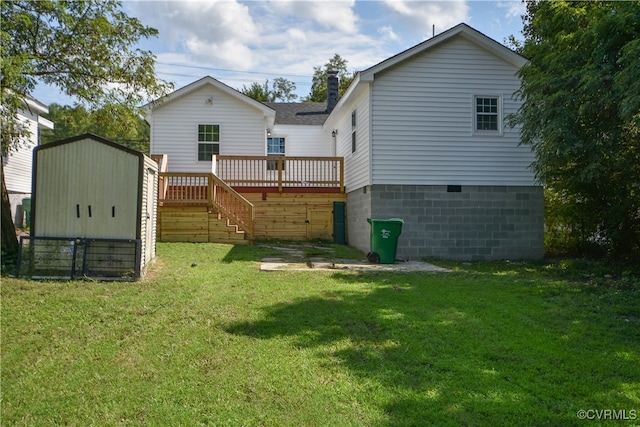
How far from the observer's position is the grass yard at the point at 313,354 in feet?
9.91

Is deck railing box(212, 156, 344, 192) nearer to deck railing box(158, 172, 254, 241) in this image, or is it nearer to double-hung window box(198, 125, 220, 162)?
double-hung window box(198, 125, 220, 162)

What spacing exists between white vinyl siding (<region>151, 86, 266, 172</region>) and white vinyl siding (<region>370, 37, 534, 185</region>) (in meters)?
6.23

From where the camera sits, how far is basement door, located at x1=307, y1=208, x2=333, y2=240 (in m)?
14.3

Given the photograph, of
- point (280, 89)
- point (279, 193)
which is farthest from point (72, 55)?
point (280, 89)

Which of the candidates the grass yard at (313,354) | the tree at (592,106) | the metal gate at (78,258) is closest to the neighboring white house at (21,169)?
the metal gate at (78,258)

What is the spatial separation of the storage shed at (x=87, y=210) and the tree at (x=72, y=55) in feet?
4.60

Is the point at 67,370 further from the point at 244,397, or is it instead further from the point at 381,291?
the point at 381,291

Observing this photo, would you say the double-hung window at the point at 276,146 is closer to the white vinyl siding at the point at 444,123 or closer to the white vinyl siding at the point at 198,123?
the white vinyl siding at the point at 198,123

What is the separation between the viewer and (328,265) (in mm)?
9016

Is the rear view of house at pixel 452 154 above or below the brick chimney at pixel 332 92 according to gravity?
below

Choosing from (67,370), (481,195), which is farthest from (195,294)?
(481,195)

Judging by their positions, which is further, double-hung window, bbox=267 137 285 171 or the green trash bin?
double-hung window, bbox=267 137 285 171

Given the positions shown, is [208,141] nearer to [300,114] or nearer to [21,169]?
[300,114]

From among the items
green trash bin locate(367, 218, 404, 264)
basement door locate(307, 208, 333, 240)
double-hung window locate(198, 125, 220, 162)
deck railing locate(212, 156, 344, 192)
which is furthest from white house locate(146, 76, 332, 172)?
green trash bin locate(367, 218, 404, 264)
